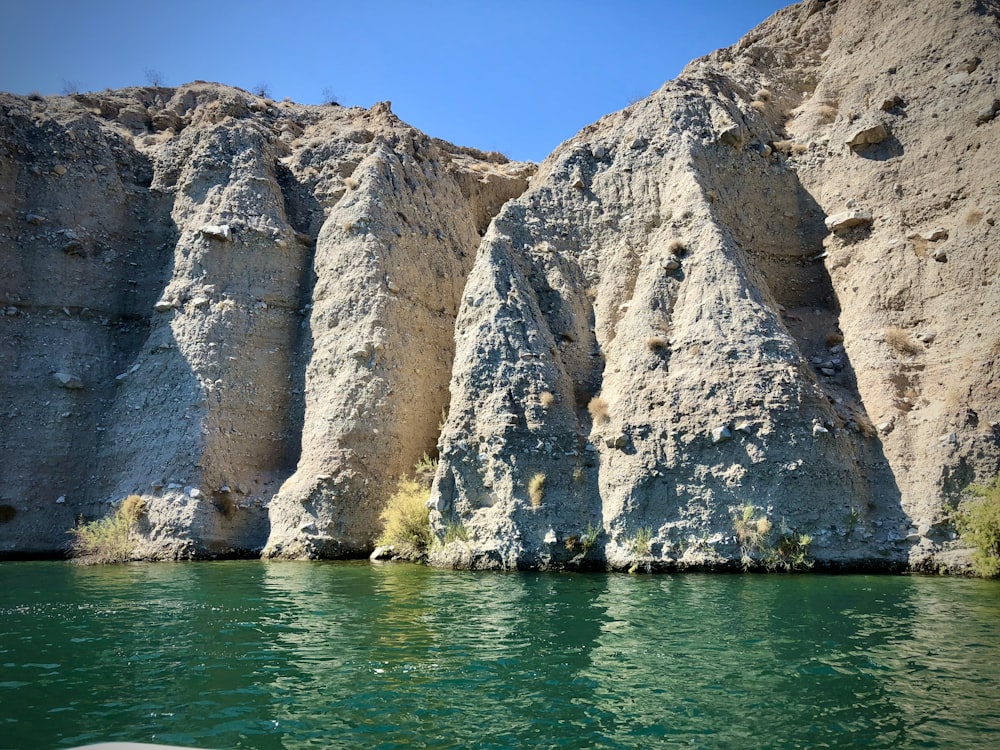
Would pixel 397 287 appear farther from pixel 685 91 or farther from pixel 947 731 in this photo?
pixel 947 731

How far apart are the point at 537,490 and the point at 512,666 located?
33.1 ft

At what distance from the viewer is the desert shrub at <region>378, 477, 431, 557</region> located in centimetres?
2161

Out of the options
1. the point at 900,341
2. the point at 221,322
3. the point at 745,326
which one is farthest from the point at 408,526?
the point at 900,341

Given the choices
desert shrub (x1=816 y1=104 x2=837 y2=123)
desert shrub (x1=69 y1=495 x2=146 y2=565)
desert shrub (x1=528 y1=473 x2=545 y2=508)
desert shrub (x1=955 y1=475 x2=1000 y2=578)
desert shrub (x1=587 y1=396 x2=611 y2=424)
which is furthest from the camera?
desert shrub (x1=816 y1=104 x2=837 y2=123)

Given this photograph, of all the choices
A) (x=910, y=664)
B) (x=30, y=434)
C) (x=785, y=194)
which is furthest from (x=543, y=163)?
(x=910, y=664)

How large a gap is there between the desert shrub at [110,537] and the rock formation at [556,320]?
2.04 ft

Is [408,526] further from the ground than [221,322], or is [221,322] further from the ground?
[221,322]

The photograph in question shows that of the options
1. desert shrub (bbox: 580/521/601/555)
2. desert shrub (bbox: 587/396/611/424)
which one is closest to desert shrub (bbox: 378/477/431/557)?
desert shrub (bbox: 580/521/601/555)

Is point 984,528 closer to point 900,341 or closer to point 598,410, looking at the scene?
point 900,341

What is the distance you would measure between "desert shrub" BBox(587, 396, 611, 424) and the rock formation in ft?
0.51

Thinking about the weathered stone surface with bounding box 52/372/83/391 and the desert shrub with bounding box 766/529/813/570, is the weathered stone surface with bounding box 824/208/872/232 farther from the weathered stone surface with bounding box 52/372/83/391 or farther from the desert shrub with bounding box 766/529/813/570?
the weathered stone surface with bounding box 52/372/83/391

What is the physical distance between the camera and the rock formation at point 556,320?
61.4 ft

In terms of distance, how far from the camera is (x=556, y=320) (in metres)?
23.9

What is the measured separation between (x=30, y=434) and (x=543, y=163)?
23.0m
